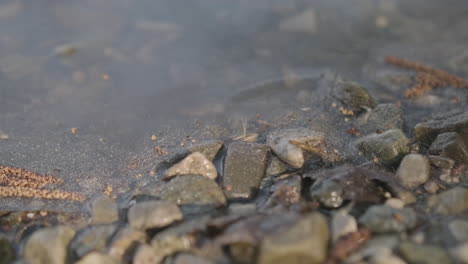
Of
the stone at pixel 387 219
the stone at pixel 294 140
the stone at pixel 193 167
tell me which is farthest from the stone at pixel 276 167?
the stone at pixel 387 219

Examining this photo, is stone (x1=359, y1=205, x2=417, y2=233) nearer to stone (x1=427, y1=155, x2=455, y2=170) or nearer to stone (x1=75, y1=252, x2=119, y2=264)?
stone (x1=427, y1=155, x2=455, y2=170)

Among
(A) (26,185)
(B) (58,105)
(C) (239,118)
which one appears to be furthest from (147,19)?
(A) (26,185)

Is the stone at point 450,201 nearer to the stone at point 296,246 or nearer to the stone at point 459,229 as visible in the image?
the stone at point 459,229

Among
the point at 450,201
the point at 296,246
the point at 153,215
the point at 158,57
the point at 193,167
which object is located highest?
the point at 158,57

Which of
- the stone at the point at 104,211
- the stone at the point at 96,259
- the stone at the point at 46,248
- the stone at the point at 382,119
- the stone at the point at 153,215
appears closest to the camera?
the stone at the point at 96,259

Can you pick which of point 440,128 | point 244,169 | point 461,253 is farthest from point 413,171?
point 244,169

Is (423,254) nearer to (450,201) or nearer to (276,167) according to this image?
(450,201)
